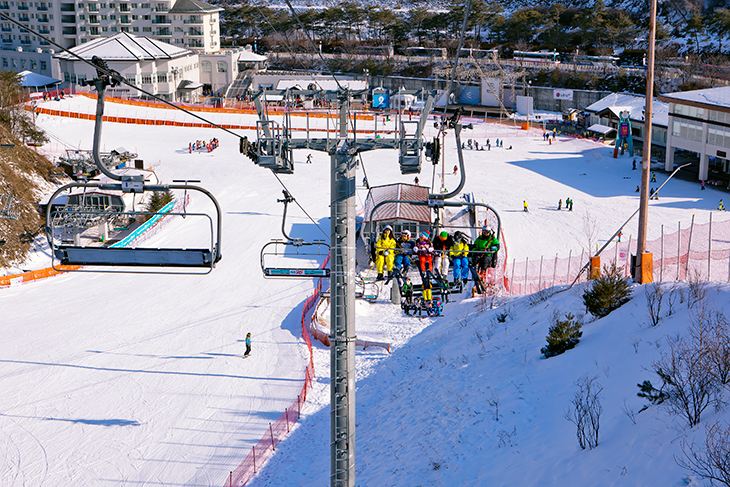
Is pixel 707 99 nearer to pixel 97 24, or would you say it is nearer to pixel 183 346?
pixel 183 346

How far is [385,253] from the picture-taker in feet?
54.4

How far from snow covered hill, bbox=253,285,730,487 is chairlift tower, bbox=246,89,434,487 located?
9.69 ft

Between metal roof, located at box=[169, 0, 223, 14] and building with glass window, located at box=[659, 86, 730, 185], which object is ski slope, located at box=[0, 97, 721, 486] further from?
metal roof, located at box=[169, 0, 223, 14]

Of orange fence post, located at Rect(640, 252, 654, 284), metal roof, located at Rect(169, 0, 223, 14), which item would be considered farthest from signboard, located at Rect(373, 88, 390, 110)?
metal roof, located at Rect(169, 0, 223, 14)

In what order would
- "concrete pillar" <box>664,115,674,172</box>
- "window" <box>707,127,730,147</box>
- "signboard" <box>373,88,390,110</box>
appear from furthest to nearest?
1. "concrete pillar" <box>664,115,674,172</box>
2. "window" <box>707,127,730,147</box>
3. "signboard" <box>373,88,390,110</box>

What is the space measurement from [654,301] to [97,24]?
241 ft

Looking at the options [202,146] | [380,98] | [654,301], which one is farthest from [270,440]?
[202,146]

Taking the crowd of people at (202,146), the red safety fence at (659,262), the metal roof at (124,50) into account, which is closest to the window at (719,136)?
the red safety fence at (659,262)

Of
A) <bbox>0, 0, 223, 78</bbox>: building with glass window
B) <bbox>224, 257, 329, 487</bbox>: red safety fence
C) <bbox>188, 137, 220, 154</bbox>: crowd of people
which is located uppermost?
<bbox>0, 0, 223, 78</bbox>: building with glass window

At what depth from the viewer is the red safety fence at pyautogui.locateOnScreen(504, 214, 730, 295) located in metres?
22.2

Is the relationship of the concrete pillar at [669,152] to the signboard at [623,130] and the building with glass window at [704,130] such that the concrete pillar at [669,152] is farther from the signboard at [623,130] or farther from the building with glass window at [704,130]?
the signboard at [623,130]

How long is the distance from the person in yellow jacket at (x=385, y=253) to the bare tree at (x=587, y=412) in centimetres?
457

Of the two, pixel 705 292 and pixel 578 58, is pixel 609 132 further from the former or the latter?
pixel 705 292

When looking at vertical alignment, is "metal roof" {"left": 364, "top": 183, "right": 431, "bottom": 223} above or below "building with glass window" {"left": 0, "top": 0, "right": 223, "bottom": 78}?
below
